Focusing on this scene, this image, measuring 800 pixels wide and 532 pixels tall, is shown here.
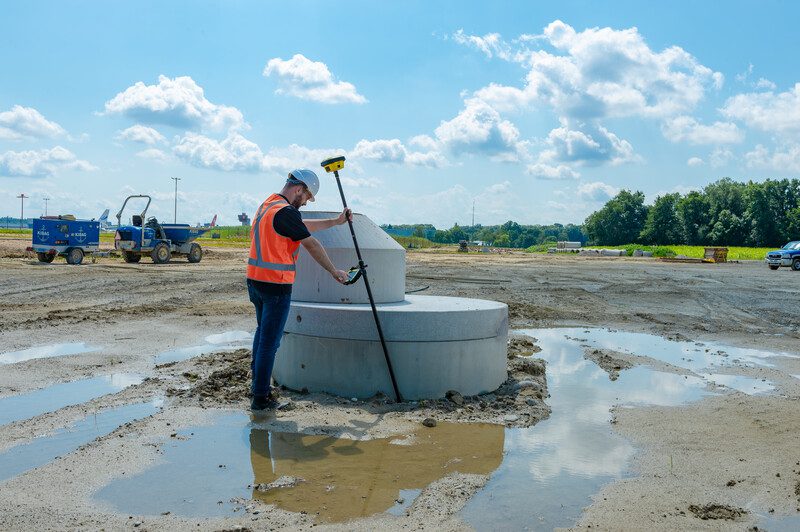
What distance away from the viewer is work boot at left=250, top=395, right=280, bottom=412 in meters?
5.64

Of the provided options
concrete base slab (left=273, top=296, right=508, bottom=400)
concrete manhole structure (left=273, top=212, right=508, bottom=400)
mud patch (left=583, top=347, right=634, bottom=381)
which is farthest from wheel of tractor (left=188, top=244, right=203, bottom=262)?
concrete base slab (left=273, top=296, right=508, bottom=400)

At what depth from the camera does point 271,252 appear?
5.47 metres

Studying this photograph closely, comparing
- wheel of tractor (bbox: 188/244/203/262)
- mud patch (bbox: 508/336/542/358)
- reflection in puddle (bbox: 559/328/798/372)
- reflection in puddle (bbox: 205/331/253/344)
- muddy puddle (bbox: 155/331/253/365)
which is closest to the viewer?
muddy puddle (bbox: 155/331/253/365)

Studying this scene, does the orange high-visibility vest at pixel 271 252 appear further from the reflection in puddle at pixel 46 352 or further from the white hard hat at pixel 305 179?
the reflection in puddle at pixel 46 352

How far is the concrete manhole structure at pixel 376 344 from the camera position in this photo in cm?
602

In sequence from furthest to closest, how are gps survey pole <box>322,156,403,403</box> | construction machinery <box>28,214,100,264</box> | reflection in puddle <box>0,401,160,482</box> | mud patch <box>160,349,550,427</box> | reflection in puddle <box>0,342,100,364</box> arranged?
construction machinery <box>28,214,100,264</box> → reflection in puddle <box>0,342,100,364</box> → gps survey pole <box>322,156,403,403</box> → mud patch <box>160,349,550,427</box> → reflection in puddle <box>0,401,160,482</box>

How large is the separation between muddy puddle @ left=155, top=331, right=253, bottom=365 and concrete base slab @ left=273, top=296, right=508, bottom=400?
8.71ft

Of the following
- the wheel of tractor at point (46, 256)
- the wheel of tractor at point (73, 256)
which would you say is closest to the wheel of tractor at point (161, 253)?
the wheel of tractor at point (73, 256)

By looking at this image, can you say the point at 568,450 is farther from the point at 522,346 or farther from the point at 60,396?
the point at 522,346

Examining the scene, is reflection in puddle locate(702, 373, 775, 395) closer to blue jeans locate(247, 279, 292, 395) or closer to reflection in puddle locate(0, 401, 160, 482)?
blue jeans locate(247, 279, 292, 395)

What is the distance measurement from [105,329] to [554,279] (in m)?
15.3

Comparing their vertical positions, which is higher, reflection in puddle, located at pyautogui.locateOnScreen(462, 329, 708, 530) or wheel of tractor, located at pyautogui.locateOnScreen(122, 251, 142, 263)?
wheel of tractor, located at pyautogui.locateOnScreen(122, 251, 142, 263)

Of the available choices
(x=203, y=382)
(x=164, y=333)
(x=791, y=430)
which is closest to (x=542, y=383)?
(x=791, y=430)

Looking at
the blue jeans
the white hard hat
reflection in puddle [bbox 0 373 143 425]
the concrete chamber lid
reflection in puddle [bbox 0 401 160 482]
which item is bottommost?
reflection in puddle [bbox 0 373 143 425]
